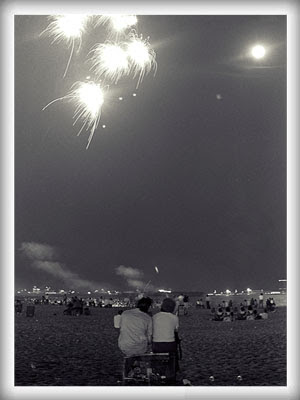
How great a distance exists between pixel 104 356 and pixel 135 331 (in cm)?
144

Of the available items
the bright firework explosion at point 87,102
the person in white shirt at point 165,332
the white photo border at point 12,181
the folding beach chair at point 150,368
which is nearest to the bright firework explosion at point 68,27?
the white photo border at point 12,181

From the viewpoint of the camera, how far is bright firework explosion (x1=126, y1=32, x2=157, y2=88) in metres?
6.32

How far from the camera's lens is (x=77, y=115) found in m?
6.33

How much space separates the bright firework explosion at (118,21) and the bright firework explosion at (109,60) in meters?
0.22

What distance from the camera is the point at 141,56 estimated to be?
6348mm

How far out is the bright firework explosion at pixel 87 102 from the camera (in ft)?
20.6

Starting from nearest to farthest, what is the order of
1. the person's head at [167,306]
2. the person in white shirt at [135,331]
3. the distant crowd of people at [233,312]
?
the person in white shirt at [135,331] < the person's head at [167,306] < the distant crowd of people at [233,312]

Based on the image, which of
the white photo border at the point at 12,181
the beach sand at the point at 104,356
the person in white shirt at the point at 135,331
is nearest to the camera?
the person in white shirt at the point at 135,331

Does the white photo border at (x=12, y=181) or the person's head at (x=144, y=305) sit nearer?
the person's head at (x=144, y=305)

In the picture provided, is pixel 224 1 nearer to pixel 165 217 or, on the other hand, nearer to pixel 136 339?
pixel 165 217

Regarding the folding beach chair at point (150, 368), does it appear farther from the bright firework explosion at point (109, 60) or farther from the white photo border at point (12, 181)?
the bright firework explosion at point (109, 60)

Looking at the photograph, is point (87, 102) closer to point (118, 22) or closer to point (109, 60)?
point (109, 60)

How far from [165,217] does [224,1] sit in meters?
1.89

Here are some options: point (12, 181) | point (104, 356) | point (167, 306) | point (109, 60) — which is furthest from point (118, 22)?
point (104, 356)
